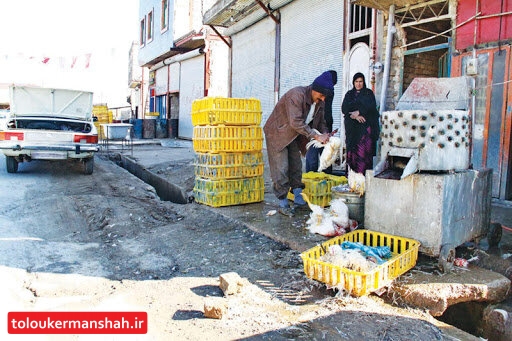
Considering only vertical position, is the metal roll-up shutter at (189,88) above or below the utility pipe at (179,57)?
below

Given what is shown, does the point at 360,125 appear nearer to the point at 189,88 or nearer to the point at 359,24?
the point at 359,24

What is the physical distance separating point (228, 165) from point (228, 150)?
0.22 meters

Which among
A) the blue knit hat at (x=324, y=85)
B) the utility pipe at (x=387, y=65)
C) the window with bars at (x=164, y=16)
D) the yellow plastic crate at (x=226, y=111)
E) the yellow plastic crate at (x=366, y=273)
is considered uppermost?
the window with bars at (x=164, y=16)

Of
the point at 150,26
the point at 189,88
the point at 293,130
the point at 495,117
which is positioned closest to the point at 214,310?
the point at 293,130

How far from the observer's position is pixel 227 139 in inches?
260

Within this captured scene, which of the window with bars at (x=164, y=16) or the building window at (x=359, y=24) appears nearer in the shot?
the building window at (x=359, y=24)

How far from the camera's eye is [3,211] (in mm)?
7098

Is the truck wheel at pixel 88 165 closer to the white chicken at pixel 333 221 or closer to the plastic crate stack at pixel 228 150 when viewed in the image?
the plastic crate stack at pixel 228 150

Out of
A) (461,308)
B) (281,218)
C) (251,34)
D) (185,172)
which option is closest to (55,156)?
(185,172)

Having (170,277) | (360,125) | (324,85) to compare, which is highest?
(324,85)

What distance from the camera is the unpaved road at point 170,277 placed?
10.6 feet

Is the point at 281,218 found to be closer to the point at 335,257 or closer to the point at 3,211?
the point at 335,257

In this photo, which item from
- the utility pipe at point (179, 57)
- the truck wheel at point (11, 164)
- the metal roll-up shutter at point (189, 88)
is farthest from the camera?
the metal roll-up shutter at point (189, 88)

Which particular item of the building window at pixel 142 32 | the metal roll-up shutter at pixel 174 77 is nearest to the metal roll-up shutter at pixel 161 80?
the metal roll-up shutter at pixel 174 77
